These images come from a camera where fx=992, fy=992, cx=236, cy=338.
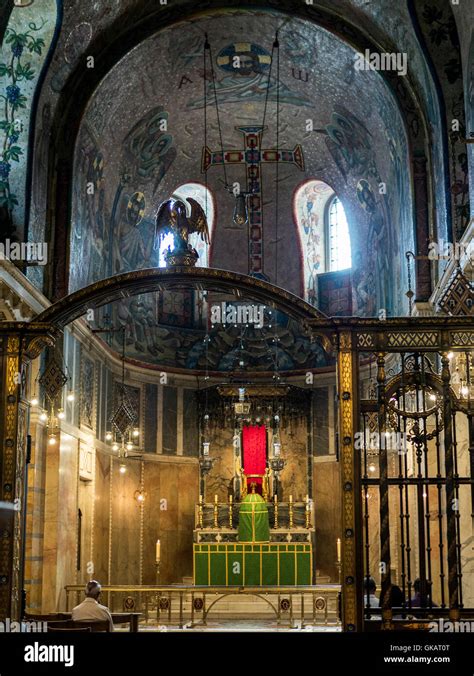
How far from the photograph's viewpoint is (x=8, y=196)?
17.4 metres

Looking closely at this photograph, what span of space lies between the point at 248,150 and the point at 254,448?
7.88m

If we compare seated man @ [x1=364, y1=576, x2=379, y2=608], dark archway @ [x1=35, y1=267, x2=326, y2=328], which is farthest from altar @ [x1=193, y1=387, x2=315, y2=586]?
dark archway @ [x1=35, y1=267, x2=326, y2=328]

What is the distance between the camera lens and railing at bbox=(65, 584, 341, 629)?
17.7 meters

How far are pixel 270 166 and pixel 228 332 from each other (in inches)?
184

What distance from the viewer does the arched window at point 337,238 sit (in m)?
27.2

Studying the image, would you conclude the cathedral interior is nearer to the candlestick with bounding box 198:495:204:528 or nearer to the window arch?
the window arch

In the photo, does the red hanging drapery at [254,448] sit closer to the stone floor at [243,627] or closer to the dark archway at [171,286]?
the stone floor at [243,627]

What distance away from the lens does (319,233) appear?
91.0 ft

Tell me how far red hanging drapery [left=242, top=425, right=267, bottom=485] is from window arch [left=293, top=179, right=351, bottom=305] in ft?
→ 12.8

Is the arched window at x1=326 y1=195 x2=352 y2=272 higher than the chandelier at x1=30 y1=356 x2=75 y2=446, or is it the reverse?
the arched window at x1=326 y1=195 x2=352 y2=272

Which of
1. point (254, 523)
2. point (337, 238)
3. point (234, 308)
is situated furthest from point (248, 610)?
point (337, 238)

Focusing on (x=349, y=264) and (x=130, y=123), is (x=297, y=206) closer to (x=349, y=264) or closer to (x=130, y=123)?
(x=349, y=264)

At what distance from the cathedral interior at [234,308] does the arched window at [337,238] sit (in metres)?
0.06

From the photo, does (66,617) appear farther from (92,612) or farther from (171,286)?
(171,286)
